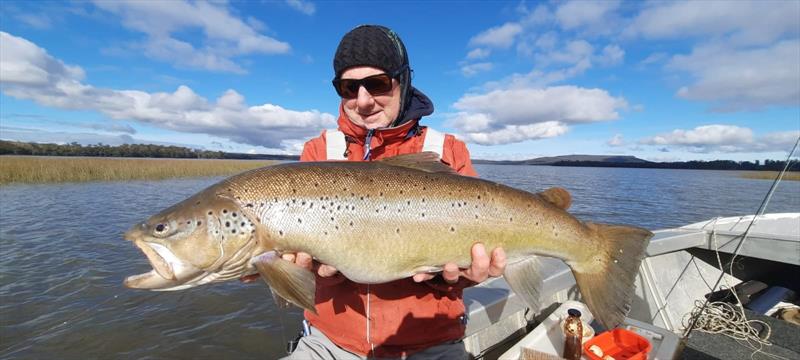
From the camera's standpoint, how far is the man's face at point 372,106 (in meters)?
3.05

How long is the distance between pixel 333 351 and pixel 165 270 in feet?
4.23

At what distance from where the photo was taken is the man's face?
10.0ft

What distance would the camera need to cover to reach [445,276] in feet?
8.57

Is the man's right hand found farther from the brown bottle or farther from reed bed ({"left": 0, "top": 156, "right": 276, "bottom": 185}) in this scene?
reed bed ({"left": 0, "top": 156, "right": 276, "bottom": 185})

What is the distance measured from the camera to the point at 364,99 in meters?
3.02

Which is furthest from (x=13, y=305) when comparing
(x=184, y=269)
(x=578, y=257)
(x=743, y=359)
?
(x=743, y=359)

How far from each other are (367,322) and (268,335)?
6.55 m

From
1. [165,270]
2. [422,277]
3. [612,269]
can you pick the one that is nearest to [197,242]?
[165,270]

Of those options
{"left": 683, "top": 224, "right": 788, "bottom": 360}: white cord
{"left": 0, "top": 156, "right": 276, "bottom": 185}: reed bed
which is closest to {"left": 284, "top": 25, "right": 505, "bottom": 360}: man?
{"left": 683, "top": 224, "right": 788, "bottom": 360}: white cord

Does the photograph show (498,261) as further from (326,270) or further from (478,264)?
(326,270)

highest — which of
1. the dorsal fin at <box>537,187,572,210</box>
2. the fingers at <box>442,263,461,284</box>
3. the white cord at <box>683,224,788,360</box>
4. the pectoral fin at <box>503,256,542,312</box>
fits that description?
the dorsal fin at <box>537,187,572,210</box>

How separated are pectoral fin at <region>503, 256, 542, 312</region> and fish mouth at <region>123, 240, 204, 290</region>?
226 cm

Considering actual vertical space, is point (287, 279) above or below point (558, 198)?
below

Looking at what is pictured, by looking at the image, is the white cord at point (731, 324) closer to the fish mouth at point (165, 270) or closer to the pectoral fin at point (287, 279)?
the pectoral fin at point (287, 279)
